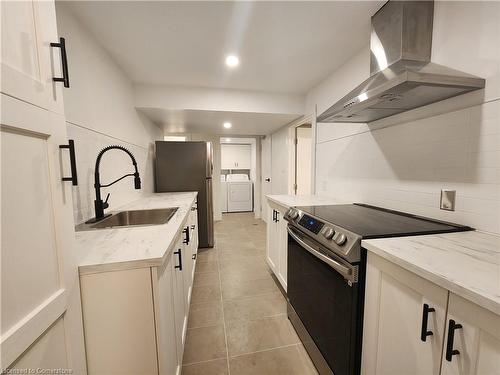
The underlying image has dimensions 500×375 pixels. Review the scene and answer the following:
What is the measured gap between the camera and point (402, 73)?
3.01ft

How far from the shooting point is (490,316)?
0.52 metres

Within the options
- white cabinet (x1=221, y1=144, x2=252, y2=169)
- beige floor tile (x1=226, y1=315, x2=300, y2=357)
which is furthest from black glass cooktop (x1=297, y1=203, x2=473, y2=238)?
white cabinet (x1=221, y1=144, x2=252, y2=169)

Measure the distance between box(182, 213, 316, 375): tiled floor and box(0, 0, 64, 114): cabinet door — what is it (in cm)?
156

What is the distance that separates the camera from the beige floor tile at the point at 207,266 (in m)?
2.57

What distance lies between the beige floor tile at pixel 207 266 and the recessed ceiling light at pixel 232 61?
2.27 meters

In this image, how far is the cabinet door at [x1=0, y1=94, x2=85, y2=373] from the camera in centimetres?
47

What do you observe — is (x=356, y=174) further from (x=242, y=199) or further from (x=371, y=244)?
(x=242, y=199)

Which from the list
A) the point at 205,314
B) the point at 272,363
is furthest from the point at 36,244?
the point at 205,314

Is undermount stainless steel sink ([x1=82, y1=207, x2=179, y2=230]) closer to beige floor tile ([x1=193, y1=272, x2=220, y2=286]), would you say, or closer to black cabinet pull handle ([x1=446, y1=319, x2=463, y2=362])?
beige floor tile ([x1=193, y1=272, x2=220, y2=286])

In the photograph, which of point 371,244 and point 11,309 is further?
point 371,244

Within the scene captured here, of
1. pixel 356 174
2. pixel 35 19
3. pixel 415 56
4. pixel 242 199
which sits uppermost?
pixel 415 56

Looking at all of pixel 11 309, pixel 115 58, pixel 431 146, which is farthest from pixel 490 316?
pixel 115 58

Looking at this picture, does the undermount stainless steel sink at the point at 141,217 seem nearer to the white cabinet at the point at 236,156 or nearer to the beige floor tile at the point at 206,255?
the beige floor tile at the point at 206,255

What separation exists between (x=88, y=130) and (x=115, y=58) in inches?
35.1
